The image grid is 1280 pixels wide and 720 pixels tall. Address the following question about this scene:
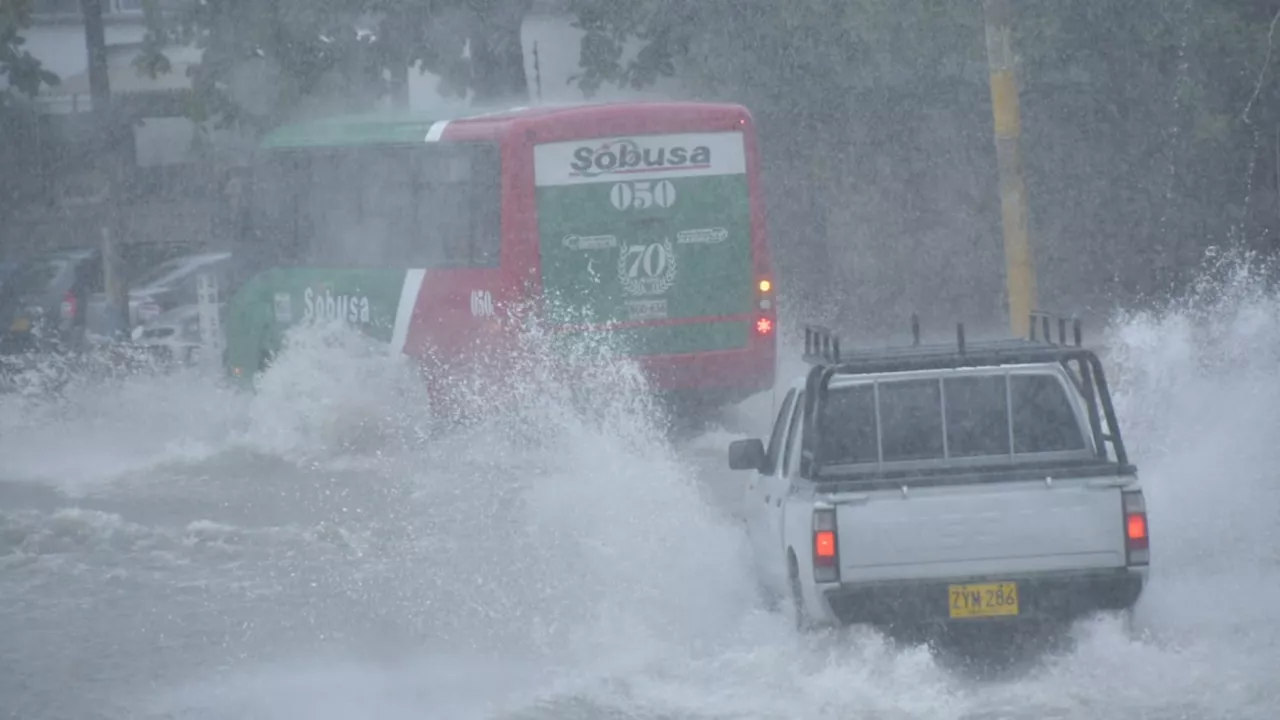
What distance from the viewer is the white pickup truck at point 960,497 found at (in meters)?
7.62

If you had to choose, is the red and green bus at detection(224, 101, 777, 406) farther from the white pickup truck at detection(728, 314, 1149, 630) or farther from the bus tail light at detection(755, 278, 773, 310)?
the white pickup truck at detection(728, 314, 1149, 630)

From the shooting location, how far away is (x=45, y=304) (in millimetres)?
25344

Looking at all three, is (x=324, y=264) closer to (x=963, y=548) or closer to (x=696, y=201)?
(x=696, y=201)

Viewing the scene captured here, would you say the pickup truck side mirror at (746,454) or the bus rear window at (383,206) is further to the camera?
the bus rear window at (383,206)

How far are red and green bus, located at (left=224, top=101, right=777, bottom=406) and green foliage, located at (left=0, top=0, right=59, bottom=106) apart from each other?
9.95 metres

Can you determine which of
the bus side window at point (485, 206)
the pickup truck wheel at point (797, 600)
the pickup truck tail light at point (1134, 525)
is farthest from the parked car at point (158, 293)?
the pickup truck tail light at point (1134, 525)

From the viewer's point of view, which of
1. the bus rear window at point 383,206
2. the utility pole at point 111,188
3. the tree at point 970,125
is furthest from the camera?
the utility pole at point 111,188

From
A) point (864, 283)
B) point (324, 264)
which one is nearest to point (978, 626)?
point (324, 264)

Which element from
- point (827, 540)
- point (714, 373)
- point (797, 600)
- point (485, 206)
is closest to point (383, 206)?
point (485, 206)

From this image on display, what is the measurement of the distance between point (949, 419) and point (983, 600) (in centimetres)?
91

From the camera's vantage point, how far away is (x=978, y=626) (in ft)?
25.3

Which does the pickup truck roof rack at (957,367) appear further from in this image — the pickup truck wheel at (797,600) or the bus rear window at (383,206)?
the bus rear window at (383,206)

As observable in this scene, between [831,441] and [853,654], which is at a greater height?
[831,441]

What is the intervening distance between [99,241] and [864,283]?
47.8ft
